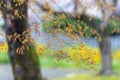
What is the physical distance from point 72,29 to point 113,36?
2433cm

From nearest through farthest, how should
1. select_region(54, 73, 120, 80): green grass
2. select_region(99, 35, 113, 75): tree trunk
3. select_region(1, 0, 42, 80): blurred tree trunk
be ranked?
select_region(1, 0, 42, 80): blurred tree trunk < select_region(54, 73, 120, 80): green grass < select_region(99, 35, 113, 75): tree trunk

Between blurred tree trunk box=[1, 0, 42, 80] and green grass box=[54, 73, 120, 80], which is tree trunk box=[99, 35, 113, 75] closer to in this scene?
green grass box=[54, 73, 120, 80]

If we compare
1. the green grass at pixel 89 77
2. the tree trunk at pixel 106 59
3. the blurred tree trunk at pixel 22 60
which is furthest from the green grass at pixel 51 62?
the blurred tree trunk at pixel 22 60

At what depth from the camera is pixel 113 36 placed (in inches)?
1373

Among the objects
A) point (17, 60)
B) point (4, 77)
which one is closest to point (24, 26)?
point (17, 60)

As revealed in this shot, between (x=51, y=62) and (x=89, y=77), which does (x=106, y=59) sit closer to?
(x=89, y=77)

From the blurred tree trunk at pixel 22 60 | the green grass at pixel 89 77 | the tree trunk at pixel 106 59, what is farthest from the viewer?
the tree trunk at pixel 106 59

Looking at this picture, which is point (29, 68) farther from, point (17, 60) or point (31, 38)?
point (31, 38)

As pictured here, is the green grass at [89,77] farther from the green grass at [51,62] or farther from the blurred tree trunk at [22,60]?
the blurred tree trunk at [22,60]

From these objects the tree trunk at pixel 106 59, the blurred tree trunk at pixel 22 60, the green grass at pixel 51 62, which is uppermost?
the blurred tree trunk at pixel 22 60

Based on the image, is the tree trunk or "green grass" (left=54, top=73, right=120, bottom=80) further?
the tree trunk

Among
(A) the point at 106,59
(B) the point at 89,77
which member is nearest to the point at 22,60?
(B) the point at 89,77

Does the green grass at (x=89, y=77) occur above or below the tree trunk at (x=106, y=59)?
below

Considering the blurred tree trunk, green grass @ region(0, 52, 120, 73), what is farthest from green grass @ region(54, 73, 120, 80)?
the blurred tree trunk
